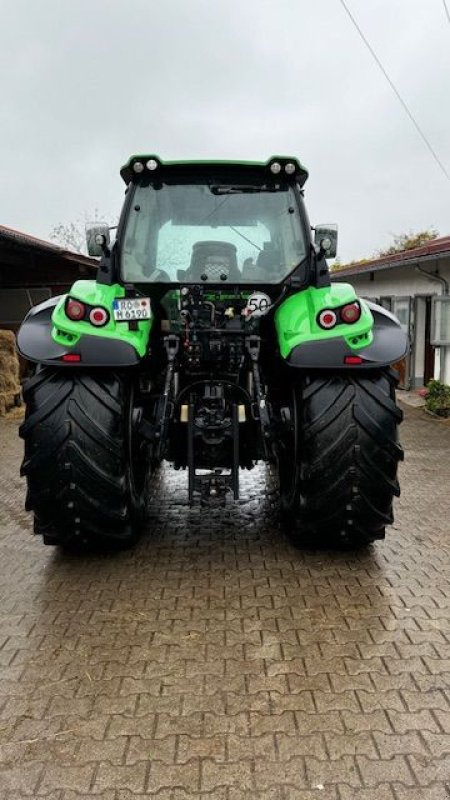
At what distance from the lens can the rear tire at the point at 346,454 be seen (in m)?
3.58

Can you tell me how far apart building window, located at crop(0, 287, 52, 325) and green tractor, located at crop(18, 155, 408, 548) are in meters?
12.8

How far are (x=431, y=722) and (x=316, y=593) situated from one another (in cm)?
114

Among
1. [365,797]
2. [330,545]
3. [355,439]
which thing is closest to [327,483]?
[355,439]

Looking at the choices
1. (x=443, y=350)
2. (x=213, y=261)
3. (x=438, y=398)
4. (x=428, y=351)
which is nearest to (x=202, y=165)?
(x=213, y=261)

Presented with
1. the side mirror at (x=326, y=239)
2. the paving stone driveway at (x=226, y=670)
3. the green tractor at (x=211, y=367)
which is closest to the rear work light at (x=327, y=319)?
the green tractor at (x=211, y=367)

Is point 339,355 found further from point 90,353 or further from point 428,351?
point 428,351

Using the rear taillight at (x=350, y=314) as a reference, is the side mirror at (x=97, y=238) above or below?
above

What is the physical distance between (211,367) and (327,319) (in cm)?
81

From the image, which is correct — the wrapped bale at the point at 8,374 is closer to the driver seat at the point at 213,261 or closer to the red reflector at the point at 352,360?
the driver seat at the point at 213,261

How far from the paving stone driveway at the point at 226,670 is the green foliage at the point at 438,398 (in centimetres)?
669

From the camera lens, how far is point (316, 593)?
11.4ft

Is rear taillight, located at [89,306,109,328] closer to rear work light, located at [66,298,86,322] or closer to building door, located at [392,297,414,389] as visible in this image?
rear work light, located at [66,298,86,322]

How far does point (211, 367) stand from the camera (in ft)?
13.2

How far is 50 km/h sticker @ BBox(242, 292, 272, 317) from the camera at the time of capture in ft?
12.9
